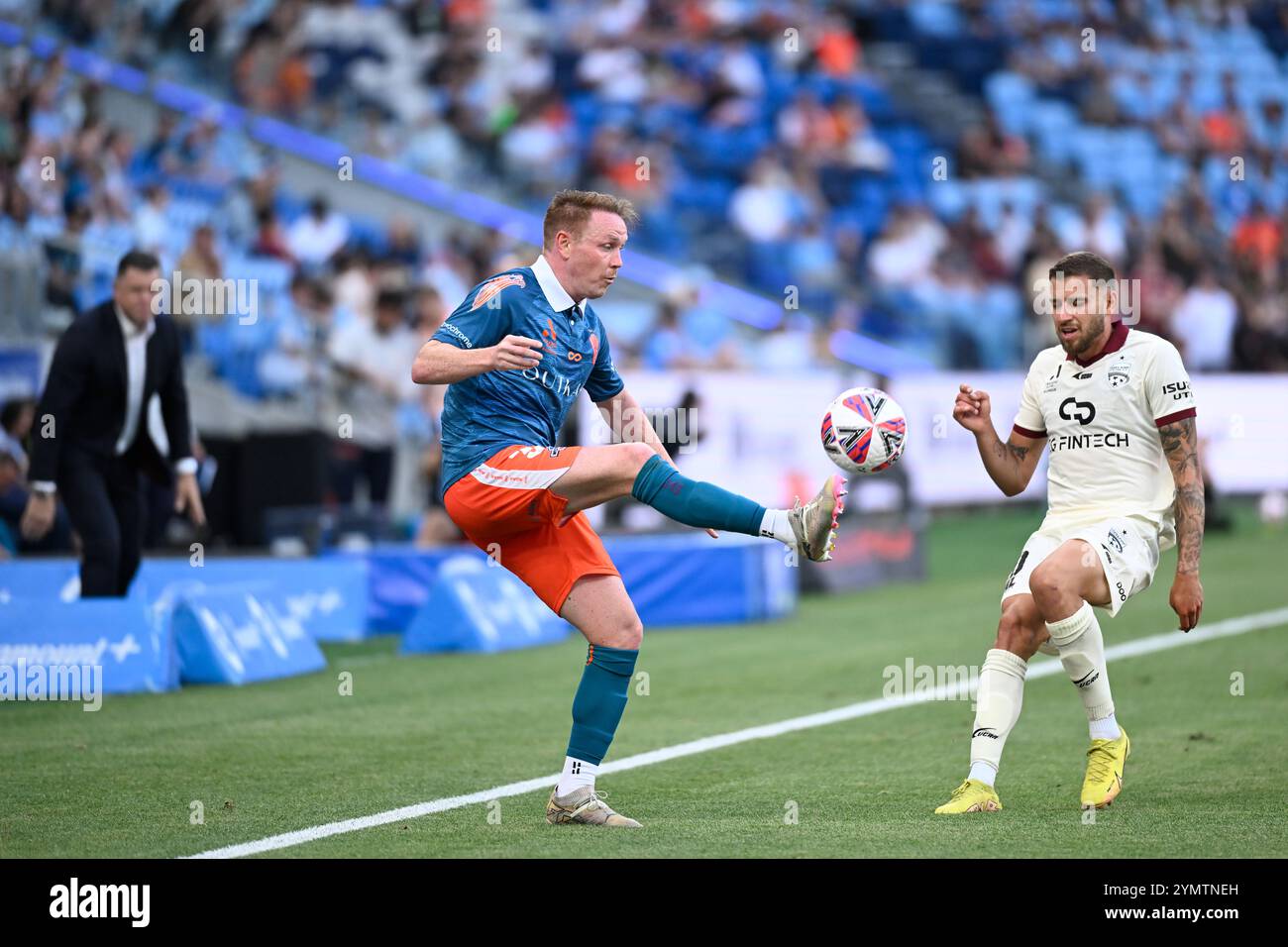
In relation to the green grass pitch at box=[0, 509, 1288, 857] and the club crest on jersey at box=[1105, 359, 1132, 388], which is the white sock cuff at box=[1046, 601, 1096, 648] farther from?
the club crest on jersey at box=[1105, 359, 1132, 388]

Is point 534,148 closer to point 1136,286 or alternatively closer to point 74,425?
point 1136,286

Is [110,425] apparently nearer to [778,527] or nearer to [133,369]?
[133,369]

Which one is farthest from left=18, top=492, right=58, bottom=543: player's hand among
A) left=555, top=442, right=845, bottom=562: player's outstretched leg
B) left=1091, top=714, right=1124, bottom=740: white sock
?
left=1091, top=714, right=1124, bottom=740: white sock

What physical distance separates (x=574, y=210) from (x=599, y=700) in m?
1.83

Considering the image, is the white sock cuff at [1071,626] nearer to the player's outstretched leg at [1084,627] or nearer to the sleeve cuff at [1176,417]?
the player's outstretched leg at [1084,627]

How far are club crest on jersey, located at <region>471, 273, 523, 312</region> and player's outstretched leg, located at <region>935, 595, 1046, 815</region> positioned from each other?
2.30 m

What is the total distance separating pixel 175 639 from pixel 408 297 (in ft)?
32.8

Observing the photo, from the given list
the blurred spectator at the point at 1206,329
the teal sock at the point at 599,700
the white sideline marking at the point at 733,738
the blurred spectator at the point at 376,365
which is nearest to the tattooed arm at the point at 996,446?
the teal sock at the point at 599,700

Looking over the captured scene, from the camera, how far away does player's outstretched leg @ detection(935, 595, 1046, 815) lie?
6926 mm

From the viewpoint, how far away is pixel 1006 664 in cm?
719

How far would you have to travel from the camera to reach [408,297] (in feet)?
68.1

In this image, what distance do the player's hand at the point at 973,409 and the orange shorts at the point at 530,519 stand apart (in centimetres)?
151
